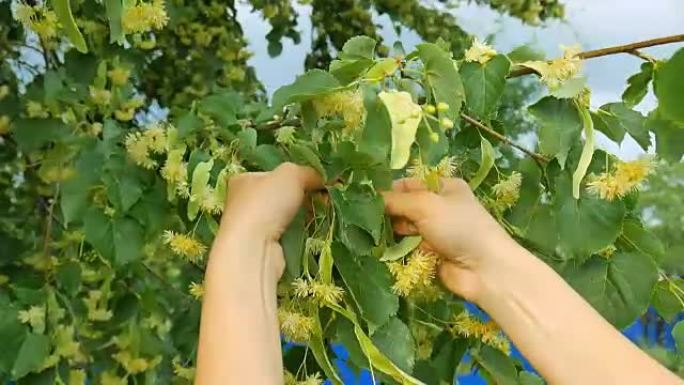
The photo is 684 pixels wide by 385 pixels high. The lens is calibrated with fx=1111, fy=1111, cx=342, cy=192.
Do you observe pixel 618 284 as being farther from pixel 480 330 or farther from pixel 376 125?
pixel 376 125

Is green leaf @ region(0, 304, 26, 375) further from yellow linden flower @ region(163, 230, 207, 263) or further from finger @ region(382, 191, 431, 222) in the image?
finger @ region(382, 191, 431, 222)

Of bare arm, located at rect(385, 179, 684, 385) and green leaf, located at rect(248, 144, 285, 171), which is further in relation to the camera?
green leaf, located at rect(248, 144, 285, 171)

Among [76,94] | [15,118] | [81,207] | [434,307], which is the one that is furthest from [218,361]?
[15,118]

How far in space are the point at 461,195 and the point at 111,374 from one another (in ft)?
2.51

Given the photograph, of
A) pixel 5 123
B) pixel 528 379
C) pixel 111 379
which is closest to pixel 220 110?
pixel 528 379

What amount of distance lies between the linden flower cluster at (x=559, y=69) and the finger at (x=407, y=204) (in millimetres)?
92

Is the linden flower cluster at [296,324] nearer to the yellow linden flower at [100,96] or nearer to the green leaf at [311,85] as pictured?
the green leaf at [311,85]

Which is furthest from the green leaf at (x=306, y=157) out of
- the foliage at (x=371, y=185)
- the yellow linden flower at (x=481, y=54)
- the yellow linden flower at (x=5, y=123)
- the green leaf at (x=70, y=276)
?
the yellow linden flower at (x=5, y=123)

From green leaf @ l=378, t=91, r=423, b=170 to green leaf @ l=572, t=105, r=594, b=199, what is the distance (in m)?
0.13

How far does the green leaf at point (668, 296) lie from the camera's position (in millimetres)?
709

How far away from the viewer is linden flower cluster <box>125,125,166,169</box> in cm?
80

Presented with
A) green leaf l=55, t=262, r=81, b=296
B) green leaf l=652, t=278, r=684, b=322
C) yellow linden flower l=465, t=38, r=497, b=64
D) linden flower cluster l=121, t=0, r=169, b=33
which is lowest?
green leaf l=55, t=262, r=81, b=296

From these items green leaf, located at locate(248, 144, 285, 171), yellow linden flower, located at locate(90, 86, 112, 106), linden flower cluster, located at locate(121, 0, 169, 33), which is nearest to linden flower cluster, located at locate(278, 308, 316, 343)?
green leaf, located at locate(248, 144, 285, 171)

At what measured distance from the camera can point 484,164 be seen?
0.65 m
